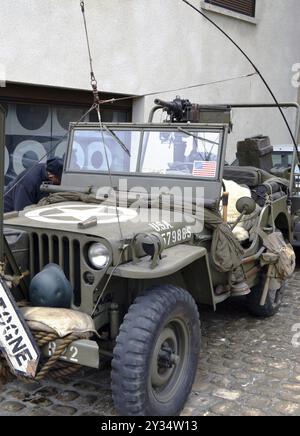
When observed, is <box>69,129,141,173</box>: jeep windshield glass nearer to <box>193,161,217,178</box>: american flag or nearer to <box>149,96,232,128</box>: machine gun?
<box>193,161,217,178</box>: american flag

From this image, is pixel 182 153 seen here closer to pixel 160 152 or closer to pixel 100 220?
pixel 160 152

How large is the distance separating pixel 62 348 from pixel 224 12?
8.59 metres

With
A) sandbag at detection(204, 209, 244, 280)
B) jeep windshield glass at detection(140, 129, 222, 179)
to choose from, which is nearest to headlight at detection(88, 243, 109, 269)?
sandbag at detection(204, 209, 244, 280)

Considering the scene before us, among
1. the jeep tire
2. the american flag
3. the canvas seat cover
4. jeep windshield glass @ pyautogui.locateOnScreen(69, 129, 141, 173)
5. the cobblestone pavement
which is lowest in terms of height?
the cobblestone pavement

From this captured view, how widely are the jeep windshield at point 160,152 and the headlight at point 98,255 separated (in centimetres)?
124

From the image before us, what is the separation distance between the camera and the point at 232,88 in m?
10.5

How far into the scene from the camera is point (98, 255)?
9.61ft

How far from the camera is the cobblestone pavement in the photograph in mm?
3262

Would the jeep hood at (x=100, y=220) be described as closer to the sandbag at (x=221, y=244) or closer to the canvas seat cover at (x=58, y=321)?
the sandbag at (x=221, y=244)

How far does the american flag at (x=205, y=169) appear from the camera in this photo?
4.00 meters

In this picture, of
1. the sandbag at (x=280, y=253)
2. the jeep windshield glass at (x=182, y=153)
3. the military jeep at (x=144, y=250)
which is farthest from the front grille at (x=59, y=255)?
the sandbag at (x=280, y=253)

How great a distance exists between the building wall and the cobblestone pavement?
141 inches

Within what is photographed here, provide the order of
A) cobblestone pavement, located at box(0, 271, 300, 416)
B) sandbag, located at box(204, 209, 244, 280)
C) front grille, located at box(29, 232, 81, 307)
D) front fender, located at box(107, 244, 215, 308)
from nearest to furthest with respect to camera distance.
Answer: front fender, located at box(107, 244, 215, 308), front grille, located at box(29, 232, 81, 307), cobblestone pavement, located at box(0, 271, 300, 416), sandbag, located at box(204, 209, 244, 280)
